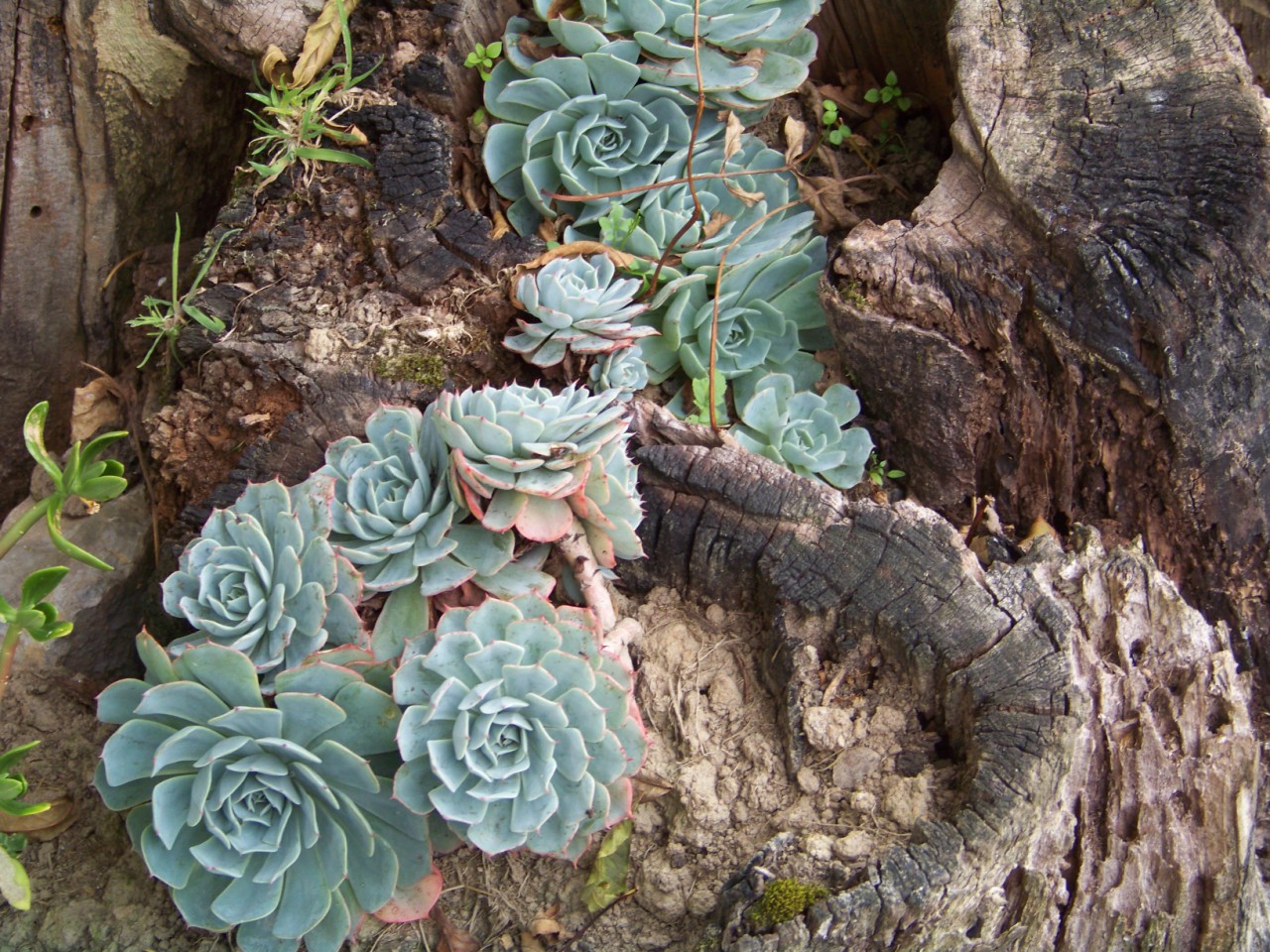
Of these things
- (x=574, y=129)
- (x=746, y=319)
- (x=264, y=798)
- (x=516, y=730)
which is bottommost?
(x=264, y=798)

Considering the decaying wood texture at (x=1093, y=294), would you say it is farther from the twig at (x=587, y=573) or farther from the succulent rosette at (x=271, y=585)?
the succulent rosette at (x=271, y=585)

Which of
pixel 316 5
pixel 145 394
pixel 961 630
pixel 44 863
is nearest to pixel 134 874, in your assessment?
pixel 44 863

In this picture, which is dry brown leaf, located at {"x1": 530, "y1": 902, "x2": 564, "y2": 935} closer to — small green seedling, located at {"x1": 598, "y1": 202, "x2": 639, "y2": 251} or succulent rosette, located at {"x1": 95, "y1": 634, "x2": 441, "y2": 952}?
succulent rosette, located at {"x1": 95, "y1": 634, "x2": 441, "y2": 952}

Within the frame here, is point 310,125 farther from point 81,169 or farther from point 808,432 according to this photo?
point 808,432

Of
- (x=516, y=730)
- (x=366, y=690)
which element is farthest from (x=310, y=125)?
(x=516, y=730)

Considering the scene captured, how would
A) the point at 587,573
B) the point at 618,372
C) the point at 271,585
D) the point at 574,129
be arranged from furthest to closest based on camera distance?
the point at 574,129, the point at 618,372, the point at 587,573, the point at 271,585

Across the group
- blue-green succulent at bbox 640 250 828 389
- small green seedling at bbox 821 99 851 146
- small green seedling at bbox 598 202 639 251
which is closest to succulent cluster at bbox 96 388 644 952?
blue-green succulent at bbox 640 250 828 389
